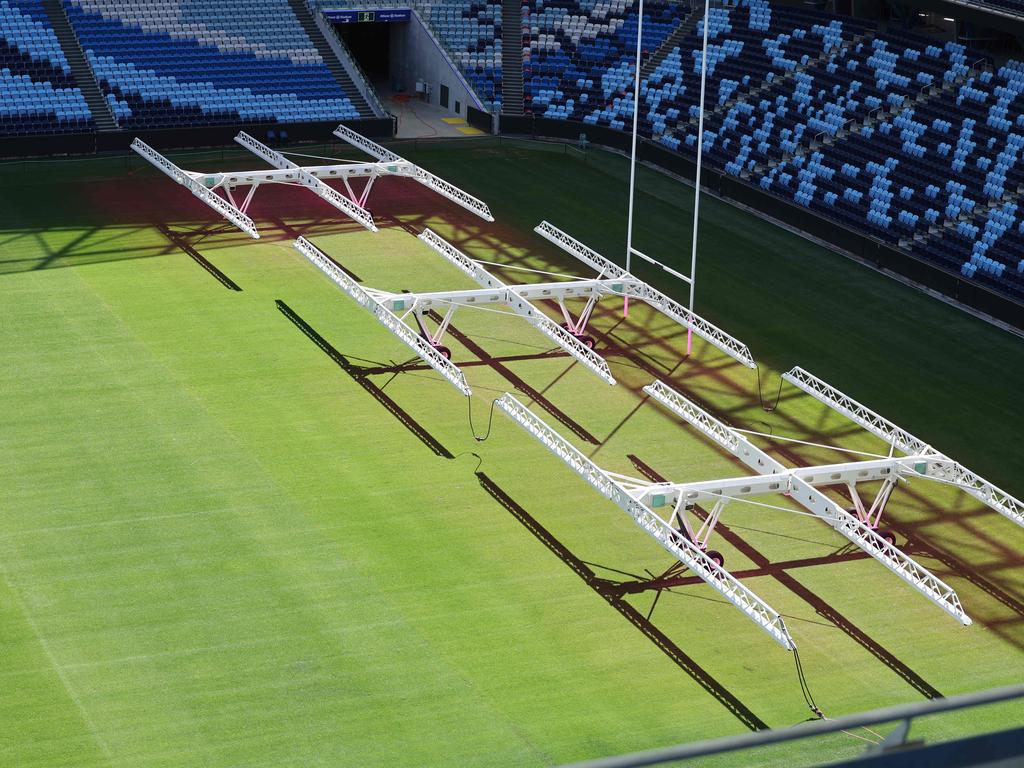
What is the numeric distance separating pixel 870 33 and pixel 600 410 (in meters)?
25.8

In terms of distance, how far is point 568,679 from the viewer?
936 inches

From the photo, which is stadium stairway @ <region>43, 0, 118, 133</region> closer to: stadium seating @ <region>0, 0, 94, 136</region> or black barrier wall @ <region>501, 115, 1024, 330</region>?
stadium seating @ <region>0, 0, 94, 136</region>

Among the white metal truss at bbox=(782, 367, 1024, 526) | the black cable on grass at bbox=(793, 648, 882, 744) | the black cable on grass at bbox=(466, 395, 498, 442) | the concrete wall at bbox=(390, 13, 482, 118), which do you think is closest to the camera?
the black cable on grass at bbox=(793, 648, 882, 744)

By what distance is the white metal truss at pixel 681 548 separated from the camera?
24391mm

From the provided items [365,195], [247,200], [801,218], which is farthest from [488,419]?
[801,218]

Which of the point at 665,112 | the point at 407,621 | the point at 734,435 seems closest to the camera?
the point at 407,621

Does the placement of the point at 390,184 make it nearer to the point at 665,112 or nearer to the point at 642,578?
the point at 665,112

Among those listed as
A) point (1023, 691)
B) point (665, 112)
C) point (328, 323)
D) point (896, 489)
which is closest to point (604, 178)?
point (665, 112)

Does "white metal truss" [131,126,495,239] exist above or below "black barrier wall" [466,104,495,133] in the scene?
above

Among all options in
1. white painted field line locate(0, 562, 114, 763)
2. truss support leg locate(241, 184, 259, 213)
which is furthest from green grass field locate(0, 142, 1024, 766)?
truss support leg locate(241, 184, 259, 213)

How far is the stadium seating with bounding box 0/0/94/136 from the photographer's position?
53.1 meters

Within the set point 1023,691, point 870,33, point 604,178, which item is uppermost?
point 1023,691

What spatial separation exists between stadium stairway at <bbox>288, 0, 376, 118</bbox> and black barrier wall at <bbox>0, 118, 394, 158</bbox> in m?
1.32

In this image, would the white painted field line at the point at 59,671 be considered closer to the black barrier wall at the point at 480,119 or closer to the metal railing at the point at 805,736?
the metal railing at the point at 805,736
